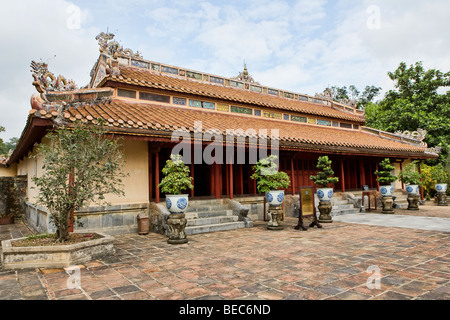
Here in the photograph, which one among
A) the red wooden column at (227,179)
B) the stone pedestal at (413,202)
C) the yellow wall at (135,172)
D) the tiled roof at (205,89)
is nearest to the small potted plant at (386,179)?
the stone pedestal at (413,202)

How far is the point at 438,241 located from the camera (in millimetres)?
5969

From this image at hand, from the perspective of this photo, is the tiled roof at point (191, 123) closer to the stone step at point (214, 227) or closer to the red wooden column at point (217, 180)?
the red wooden column at point (217, 180)

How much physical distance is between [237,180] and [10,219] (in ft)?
30.4

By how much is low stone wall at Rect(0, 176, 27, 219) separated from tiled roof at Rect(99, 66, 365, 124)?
643cm

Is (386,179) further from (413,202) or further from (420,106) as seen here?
(420,106)

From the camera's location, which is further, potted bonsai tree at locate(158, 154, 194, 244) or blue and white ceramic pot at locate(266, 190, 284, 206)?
blue and white ceramic pot at locate(266, 190, 284, 206)

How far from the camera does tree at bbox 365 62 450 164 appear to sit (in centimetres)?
→ 2012

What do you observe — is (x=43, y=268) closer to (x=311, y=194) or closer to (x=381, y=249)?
(x=381, y=249)

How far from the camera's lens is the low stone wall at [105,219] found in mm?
7195

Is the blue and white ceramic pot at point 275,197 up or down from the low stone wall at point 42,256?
up

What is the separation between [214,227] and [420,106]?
2144 cm

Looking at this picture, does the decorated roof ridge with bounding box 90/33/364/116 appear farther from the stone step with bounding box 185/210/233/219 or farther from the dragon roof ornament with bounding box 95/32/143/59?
the stone step with bounding box 185/210/233/219

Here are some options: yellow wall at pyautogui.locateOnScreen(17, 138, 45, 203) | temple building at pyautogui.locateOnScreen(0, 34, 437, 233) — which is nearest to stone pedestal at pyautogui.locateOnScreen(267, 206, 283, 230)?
temple building at pyautogui.locateOnScreen(0, 34, 437, 233)

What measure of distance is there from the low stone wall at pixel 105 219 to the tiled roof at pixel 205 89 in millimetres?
4090
